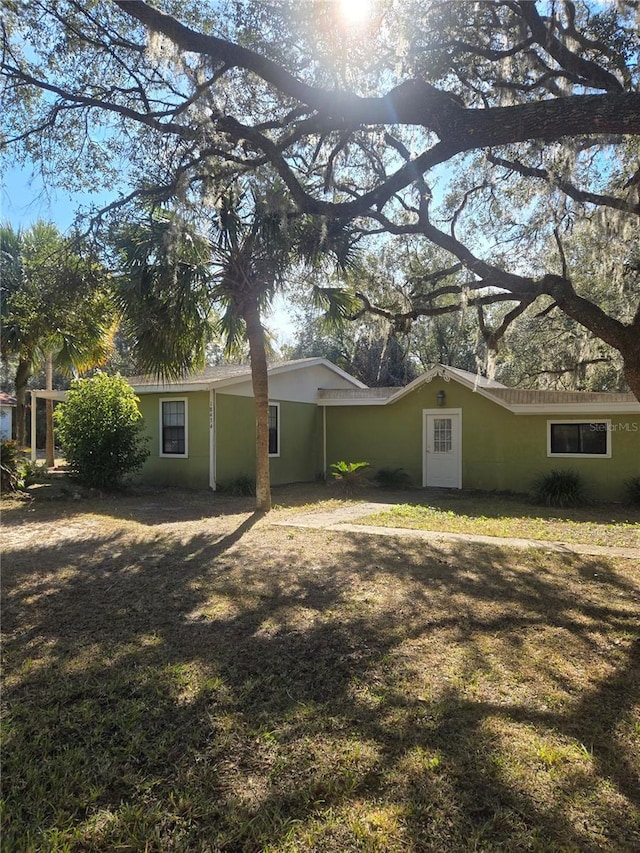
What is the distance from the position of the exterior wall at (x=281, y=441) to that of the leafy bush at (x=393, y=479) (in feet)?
7.02

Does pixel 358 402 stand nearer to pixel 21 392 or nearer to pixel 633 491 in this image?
pixel 633 491

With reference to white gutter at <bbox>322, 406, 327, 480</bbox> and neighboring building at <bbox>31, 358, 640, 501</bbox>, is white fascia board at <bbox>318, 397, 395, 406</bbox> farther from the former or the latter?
white gutter at <bbox>322, 406, 327, 480</bbox>

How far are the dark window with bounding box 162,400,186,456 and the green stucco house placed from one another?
0.02 m

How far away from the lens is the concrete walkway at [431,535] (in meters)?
6.74

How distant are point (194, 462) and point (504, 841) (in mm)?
11220

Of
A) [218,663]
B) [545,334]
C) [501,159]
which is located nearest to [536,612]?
[218,663]

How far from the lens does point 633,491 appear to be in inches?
436

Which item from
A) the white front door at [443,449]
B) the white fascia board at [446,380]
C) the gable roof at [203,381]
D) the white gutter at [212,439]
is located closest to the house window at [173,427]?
the gable roof at [203,381]

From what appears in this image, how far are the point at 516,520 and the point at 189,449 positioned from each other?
7.34m

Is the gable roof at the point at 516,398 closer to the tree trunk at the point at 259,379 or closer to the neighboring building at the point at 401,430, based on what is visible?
the neighboring building at the point at 401,430

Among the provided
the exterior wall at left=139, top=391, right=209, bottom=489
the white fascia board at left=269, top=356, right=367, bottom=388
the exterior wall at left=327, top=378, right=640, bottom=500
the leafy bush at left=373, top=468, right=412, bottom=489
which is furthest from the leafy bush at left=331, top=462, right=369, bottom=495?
the exterior wall at left=139, top=391, right=209, bottom=489

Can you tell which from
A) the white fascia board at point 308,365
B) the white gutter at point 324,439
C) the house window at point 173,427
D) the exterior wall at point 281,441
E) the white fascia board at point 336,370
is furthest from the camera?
the white fascia board at point 336,370

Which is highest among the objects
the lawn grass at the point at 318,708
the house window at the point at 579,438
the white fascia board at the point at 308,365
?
the white fascia board at the point at 308,365

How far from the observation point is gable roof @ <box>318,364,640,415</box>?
37.1 ft
